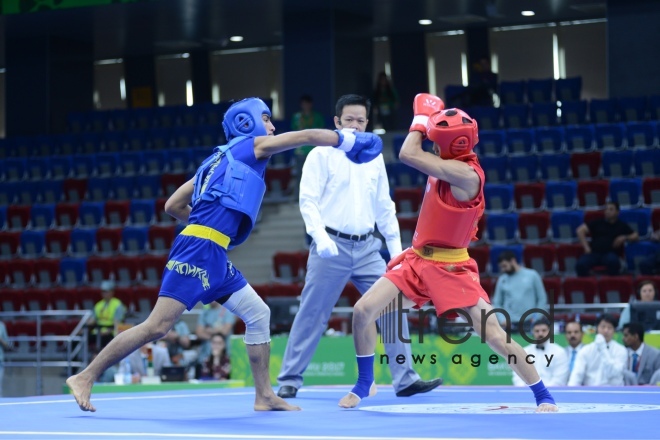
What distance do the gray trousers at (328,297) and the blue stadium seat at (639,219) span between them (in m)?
8.38

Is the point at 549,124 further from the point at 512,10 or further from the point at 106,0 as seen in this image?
the point at 106,0

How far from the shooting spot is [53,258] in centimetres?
1953

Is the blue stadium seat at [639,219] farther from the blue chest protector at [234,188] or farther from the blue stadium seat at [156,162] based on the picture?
the blue chest protector at [234,188]

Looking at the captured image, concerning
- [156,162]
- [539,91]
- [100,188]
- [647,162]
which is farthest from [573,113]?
[100,188]

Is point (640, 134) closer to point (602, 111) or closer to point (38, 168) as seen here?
point (602, 111)

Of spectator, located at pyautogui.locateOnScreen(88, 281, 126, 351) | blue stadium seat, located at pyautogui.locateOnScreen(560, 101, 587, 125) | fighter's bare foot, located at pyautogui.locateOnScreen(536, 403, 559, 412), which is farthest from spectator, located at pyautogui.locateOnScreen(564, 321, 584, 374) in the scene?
blue stadium seat, located at pyautogui.locateOnScreen(560, 101, 587, 125)

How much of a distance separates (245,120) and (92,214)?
14.1 metres

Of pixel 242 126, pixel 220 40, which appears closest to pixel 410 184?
pixel 220 40

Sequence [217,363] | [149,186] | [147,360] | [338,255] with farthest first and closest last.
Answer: [149,186] → [147,360] → [217,363] → [338,255]

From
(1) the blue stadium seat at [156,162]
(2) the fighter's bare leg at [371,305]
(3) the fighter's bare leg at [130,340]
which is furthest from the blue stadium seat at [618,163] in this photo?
(3) the fighter's bare leg at [130,340]

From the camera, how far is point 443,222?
5996 mm

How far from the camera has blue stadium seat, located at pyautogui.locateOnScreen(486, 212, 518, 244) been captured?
15.9 metres

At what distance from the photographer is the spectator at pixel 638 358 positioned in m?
10.4

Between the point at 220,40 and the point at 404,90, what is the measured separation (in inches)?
171
